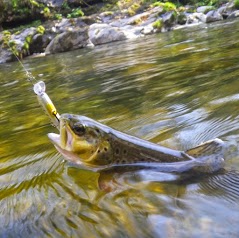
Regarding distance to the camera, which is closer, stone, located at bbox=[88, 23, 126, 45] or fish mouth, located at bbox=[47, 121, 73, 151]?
fish mouth, located at bbox=[47, 121, 73, 151]

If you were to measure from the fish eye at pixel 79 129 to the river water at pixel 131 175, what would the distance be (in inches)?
12.8

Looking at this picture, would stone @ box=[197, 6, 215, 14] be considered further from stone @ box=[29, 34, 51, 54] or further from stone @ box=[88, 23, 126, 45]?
stone @ box=[29, 34, 51, 54]

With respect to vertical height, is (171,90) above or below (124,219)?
below

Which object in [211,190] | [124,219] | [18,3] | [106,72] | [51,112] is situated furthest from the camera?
[18,3]

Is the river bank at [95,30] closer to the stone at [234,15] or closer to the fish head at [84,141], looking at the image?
the stone at [234,15]

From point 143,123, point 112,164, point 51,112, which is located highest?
point 51,112

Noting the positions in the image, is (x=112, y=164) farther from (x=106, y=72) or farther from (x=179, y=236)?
(x=106, y=72)

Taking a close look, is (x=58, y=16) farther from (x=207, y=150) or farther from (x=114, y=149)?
(x=207, y=150)

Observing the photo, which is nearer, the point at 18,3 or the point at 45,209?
the point at 45,209

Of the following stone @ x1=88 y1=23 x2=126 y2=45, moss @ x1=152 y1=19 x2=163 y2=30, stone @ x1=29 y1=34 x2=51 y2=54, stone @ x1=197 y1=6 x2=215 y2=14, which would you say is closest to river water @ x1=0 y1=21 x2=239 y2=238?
stone @ x1=88 y1=23 x2=126 y2=45

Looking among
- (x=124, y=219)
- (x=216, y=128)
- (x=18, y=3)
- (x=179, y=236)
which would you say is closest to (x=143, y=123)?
(x=216, y=128)

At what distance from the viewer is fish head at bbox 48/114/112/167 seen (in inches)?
109

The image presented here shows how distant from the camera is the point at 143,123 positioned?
13.7 ft

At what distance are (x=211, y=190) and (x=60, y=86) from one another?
6.35 metres
